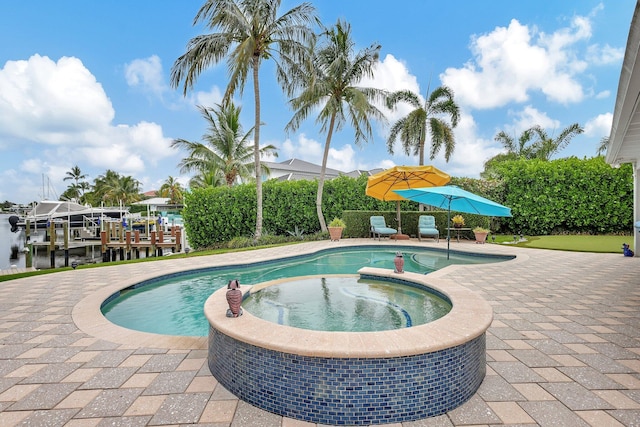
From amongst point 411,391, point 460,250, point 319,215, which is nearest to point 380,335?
point 411,391

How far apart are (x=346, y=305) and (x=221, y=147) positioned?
1864 centimetres

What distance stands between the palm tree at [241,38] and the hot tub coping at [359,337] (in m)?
11.0

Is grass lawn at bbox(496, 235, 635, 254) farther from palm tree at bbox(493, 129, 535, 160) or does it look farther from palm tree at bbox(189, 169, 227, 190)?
palm tree at bbox(189, 169, 227, 190)

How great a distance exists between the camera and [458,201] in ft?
30.7

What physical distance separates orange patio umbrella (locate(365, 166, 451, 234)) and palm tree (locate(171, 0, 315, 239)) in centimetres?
604

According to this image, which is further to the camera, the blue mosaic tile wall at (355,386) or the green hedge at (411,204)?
the green hedge at (411,204)

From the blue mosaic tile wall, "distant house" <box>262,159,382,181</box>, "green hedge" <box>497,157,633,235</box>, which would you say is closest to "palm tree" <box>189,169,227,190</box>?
"distant house" <box>262,159,382,181</box>

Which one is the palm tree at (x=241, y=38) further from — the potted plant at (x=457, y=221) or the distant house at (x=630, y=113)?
the distant house at (x=630, y=113)

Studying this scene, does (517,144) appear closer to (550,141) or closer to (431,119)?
(550,141)

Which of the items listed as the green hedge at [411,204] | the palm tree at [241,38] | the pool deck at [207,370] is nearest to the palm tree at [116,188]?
the green hedge at [411,204]

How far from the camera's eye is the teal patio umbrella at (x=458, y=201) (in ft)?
27.7

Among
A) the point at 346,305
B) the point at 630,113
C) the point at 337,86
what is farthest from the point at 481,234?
the point at 346,305

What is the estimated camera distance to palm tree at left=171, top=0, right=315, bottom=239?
11.9 m

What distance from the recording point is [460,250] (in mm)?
10836
